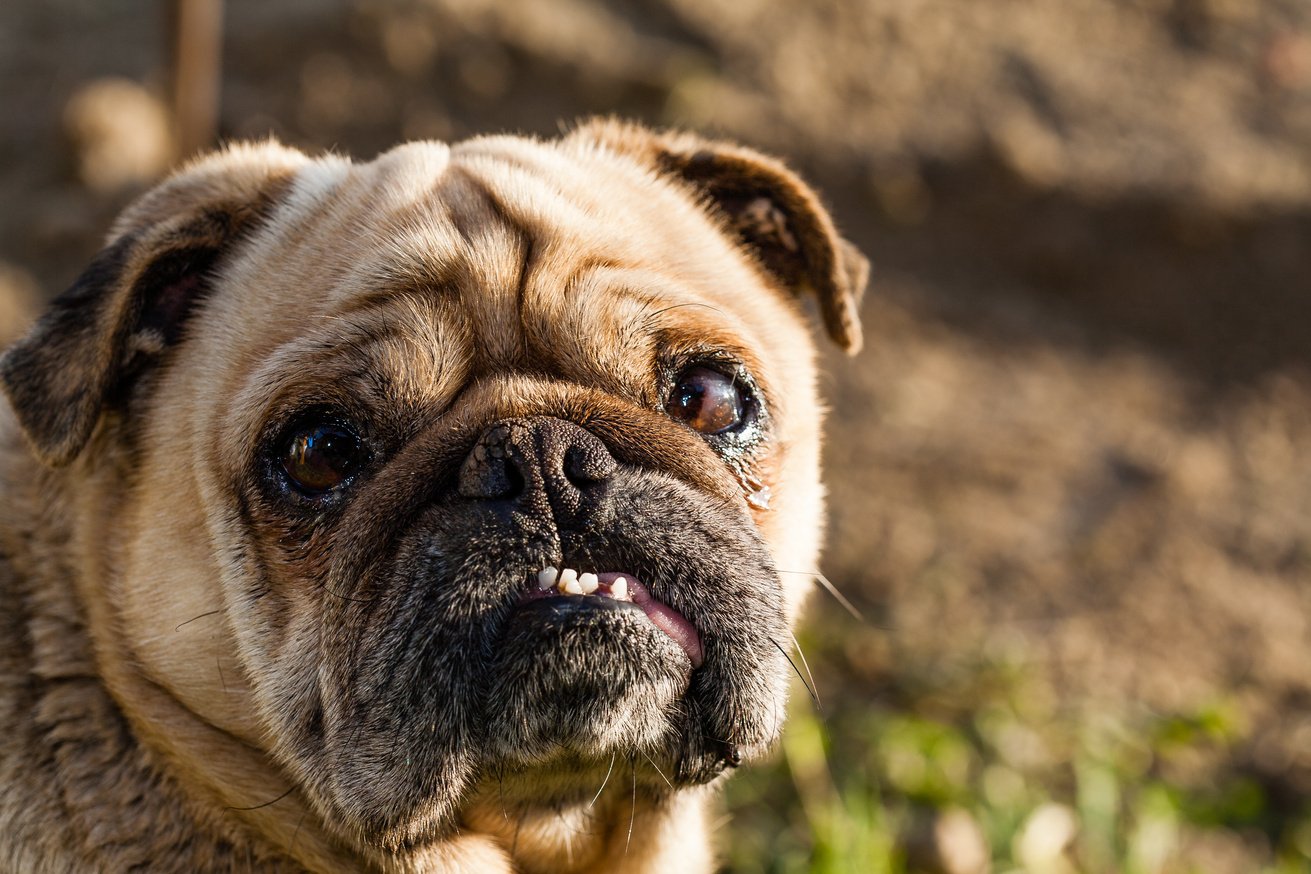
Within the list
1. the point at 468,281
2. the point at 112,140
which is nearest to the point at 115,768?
the point at 468,281

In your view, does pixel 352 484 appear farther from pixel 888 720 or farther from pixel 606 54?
pixel 606 54

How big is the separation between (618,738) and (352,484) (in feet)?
2.94

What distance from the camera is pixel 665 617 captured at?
281 centimetres

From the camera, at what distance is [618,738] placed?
2828 millimetres

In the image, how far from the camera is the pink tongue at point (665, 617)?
9.14ft

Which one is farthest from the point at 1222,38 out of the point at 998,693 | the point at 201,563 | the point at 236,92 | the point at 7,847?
the point at 7,847

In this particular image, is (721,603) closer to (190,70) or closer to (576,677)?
(576,677)

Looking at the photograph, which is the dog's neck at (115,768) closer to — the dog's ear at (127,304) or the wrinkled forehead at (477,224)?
the dog's ear at (127,304)

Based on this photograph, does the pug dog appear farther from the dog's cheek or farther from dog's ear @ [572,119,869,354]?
dog's ear @ [572,119,869,354]

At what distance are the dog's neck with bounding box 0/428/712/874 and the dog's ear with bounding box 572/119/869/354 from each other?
187 centimetres

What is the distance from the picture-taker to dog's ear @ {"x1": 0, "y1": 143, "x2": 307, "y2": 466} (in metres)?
3.17

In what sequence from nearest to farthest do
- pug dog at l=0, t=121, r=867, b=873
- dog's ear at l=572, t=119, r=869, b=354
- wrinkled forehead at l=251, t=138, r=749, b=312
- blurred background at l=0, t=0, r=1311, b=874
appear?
pug dog at l=0, t=121, r=867, b=873, wrinkled forehead at l=251, t=138, r=749, b=312, dog's ear at l=572, t=119, r=869, b=354, blurred background at l=0, t=0, r=1311, b=874

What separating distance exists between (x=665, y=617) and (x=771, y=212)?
187cm

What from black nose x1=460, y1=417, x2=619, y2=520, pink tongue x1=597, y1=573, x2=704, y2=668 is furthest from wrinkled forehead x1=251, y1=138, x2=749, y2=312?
pink tongue x1=597, y1=573, x2=704, y2=668
